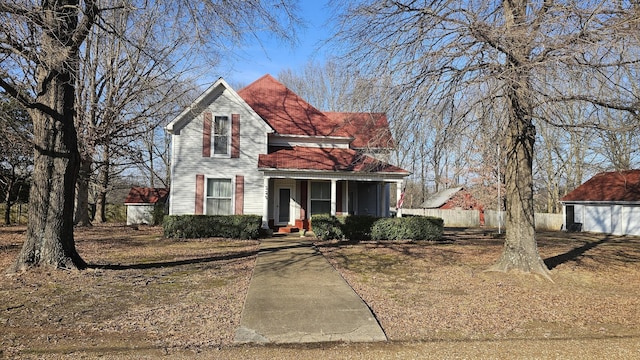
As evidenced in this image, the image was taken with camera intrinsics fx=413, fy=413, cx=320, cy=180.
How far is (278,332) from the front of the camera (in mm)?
5391

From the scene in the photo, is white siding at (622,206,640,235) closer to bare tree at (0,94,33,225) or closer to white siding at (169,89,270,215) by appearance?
white siding at (169,89,270,215)

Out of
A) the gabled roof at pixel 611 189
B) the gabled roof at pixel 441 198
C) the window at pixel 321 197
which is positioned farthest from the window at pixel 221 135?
the gabled roof at pixel 441 198

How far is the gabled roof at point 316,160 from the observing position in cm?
1722

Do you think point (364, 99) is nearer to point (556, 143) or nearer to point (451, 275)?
point (451, 275)

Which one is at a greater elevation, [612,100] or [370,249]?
[612,100]

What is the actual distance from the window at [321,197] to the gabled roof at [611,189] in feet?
64.9

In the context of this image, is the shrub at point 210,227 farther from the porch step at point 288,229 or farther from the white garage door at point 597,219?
the white garage door at point 597,219

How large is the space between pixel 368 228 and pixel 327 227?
63.6 inches

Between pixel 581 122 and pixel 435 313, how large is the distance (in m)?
5.45

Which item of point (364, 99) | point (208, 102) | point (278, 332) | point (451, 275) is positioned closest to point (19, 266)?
point (278, 332)

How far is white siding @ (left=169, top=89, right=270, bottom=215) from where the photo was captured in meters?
17.7

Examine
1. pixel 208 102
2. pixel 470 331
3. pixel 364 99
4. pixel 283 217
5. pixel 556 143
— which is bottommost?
pixel 470 331

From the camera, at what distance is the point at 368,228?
16.1 m

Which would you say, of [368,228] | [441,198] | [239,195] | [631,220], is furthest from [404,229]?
[441,198]
